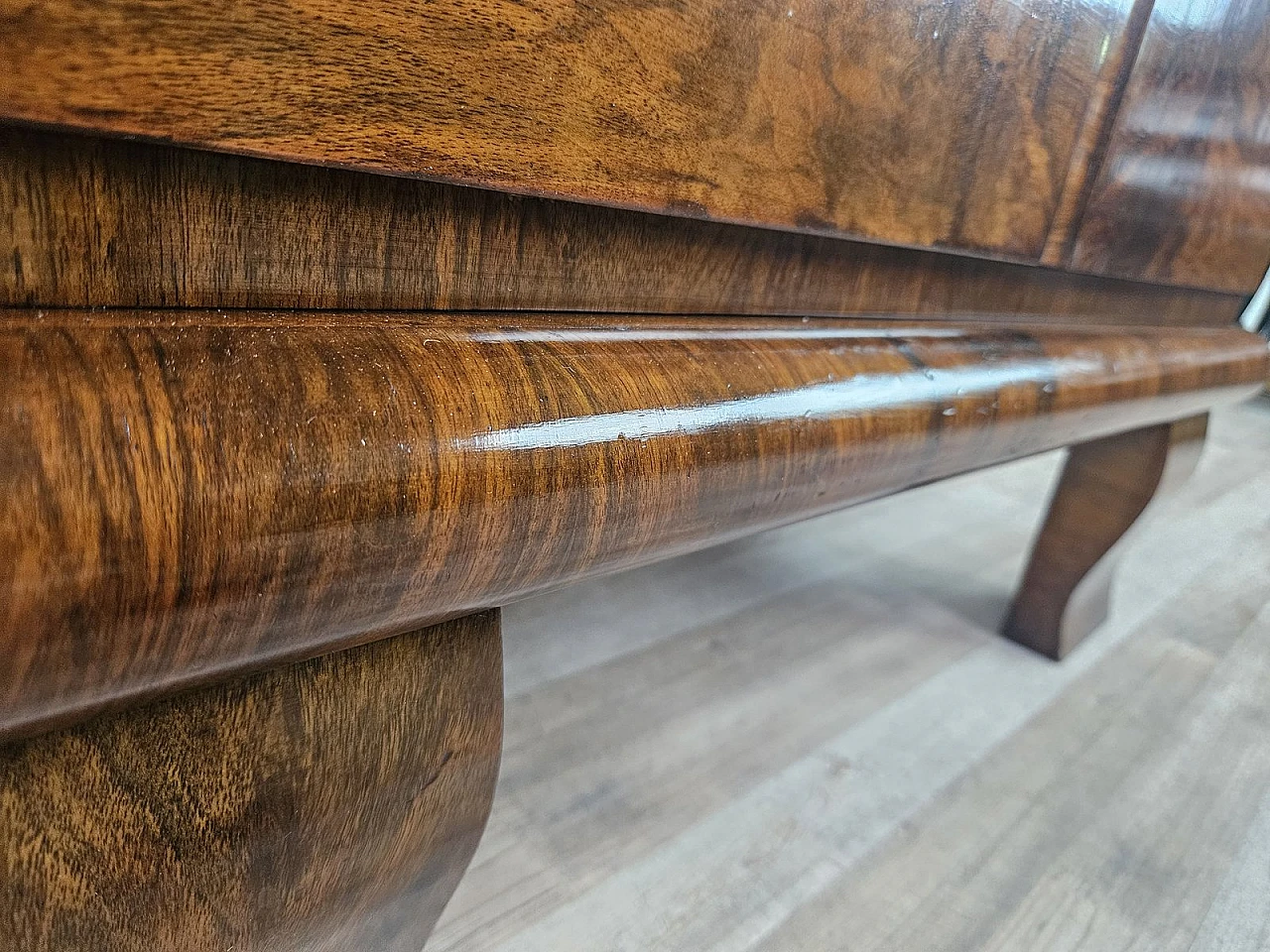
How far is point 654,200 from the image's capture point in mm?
210

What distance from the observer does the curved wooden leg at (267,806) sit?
178 mm

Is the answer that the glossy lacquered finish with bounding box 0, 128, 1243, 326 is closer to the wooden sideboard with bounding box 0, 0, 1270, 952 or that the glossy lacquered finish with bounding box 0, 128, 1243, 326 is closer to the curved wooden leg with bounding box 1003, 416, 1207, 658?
the wooden sideboard with bounding box 0, 0, 1270, 952

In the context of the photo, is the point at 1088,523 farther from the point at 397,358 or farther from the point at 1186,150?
the point at 397,358

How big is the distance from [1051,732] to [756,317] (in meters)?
0.50

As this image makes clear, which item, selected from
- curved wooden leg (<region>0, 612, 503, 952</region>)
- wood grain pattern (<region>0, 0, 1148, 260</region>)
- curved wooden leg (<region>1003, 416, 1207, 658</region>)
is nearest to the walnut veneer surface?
wood grain pattern (<region>0, 0, 1148, 260</region>)

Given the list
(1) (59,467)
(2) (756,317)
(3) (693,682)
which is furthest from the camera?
(3) (693,682)

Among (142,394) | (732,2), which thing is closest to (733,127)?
(732,2)

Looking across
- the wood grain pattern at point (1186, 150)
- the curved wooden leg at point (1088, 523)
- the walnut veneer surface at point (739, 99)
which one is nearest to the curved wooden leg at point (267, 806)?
the walnut veneer surface at point (739, 99)

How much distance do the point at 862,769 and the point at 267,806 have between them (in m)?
0.43

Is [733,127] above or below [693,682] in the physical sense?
above

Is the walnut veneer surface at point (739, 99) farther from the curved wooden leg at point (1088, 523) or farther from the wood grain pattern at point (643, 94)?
the curved wooden leg at point (1088, 523)

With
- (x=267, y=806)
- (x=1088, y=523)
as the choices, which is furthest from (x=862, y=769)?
(x=267, y=806)

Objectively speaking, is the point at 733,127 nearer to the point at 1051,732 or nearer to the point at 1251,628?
the point at 1051,732

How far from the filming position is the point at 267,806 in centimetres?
20
